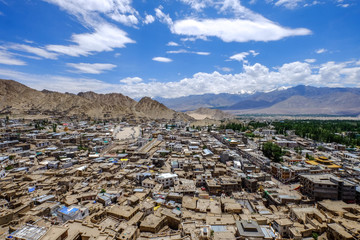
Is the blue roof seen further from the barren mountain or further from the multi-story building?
the barren mountain

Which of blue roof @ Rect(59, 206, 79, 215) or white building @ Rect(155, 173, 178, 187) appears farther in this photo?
white building @ Rect(155, 173, 178, 187)

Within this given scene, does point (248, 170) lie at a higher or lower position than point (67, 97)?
lower

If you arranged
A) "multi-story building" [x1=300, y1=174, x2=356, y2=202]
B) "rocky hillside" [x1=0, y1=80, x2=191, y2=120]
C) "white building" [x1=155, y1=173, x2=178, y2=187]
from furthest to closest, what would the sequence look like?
1. "rocky hillside" [x1=0, y1=80, x2=191, y2=120]
2. "white building" [x1=155, y1=173, x2=178, y2=187]
3. "multi-story building" [x1=300, y1=174, x2=356, y2=202]

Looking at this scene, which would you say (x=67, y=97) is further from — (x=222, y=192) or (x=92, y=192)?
(x=222, y=192)

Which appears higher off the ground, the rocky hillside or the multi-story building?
the rocky hillside

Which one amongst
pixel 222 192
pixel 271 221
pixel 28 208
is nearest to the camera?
pixel 271 221

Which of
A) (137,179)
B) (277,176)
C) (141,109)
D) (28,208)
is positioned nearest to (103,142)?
(137,179)

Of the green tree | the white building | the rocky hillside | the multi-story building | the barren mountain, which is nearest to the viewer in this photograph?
the multi-story building

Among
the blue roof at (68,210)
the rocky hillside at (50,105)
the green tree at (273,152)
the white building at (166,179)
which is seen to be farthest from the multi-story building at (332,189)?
the rocky hillside at (50,105)

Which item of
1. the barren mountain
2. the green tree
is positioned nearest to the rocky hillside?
the barren mountain

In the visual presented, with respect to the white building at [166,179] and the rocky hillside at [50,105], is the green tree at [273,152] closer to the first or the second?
the white building at [166,179]

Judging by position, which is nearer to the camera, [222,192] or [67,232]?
[67,232]
